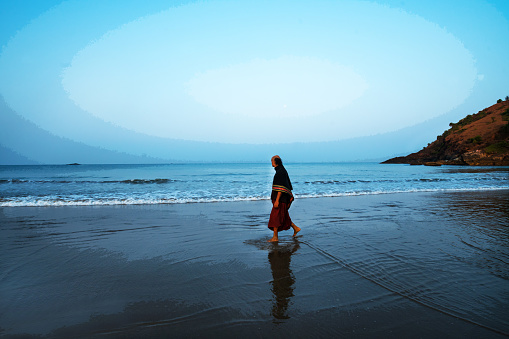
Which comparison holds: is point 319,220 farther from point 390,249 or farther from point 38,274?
point 38,274

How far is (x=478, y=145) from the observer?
183ft

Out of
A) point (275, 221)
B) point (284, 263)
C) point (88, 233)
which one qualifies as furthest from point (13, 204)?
point (284, 263)

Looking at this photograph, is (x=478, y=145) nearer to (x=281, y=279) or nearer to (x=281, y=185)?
(x=281, y=185)

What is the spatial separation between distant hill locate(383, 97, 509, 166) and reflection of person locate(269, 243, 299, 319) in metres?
59.2

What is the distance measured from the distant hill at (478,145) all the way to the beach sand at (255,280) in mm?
53906

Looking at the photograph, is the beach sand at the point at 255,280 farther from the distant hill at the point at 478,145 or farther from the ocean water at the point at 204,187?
the distant hill at the point at 478,145

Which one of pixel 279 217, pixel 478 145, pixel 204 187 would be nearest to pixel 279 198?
pixel 279 217

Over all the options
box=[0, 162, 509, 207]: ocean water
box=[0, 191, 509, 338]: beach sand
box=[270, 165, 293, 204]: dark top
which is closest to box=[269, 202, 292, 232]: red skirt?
box=[270, 165, 293, 204]: dark top

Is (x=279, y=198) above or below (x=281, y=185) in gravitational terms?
below

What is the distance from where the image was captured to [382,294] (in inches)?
146

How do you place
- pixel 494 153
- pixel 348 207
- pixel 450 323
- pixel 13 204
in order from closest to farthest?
1. pixel 450 323
2. pixel 348 207
3. pixel 13 204
4. pixel 494 153

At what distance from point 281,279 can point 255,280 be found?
1.26 feet

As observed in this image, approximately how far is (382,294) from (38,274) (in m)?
5.11

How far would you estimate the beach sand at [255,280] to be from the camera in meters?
2.98
